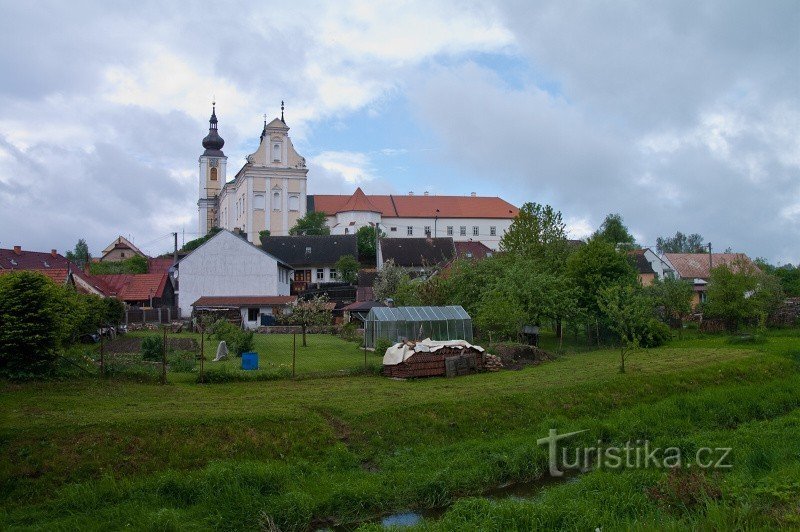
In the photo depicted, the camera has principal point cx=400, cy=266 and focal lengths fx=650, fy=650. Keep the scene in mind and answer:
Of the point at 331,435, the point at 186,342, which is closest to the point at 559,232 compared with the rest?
the point at 186,342

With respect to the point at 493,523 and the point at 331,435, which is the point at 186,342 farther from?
the point at 493,523

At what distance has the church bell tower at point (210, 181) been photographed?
372 ft

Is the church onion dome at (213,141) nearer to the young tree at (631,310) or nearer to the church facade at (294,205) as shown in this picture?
the church facade at (294,205)

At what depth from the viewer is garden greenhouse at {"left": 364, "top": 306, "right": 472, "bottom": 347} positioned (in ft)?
99.9

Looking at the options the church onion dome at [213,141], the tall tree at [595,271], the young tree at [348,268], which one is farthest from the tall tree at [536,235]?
the church onion dome at [213,141]

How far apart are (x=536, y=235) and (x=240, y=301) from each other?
918 inches

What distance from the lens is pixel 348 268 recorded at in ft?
227

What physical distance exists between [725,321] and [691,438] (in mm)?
25943

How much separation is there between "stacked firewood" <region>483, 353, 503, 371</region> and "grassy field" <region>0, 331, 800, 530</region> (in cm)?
313

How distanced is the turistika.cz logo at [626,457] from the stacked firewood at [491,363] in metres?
9.21

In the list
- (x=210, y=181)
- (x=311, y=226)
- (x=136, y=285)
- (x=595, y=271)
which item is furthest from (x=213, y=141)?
(x=595, y=271)

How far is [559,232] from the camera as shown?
46031mm

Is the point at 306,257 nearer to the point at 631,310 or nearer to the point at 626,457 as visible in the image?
the point at 631,310

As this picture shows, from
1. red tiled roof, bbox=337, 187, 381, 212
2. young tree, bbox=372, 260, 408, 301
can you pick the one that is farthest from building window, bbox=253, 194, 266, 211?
young tree, bbox=372, 260, 408, 301
